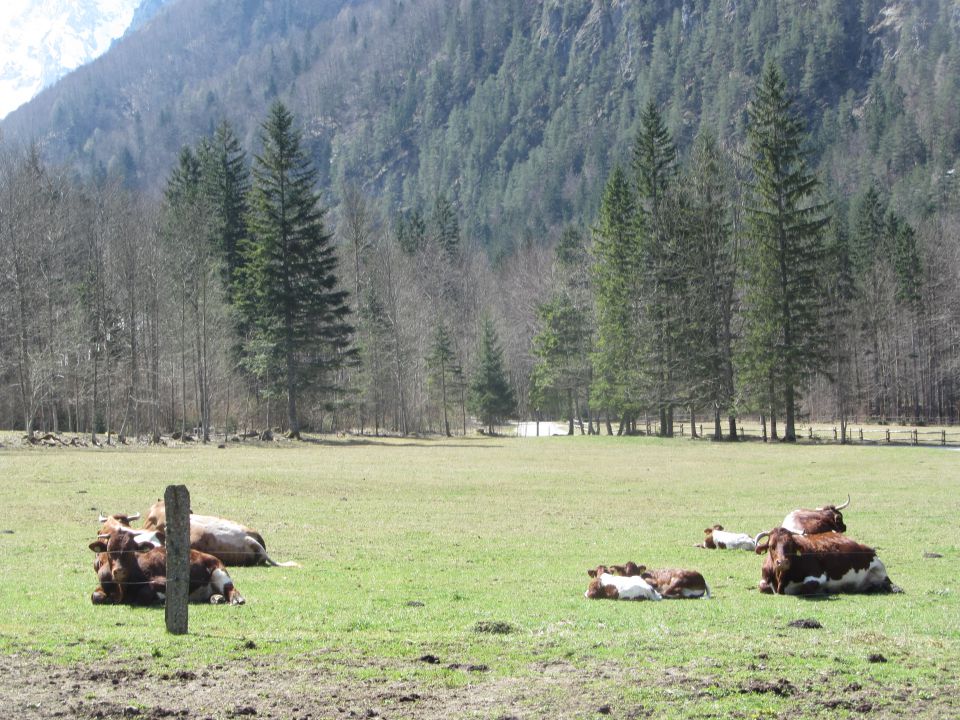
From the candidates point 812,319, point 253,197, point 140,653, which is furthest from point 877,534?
point 253,197

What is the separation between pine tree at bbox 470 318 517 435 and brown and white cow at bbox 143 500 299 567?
70780 mm

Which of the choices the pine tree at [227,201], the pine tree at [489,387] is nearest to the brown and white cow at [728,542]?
the pine tree at [227,201]

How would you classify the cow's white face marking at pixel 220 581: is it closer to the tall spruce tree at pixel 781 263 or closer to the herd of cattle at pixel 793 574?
the herd of cattle at pixel 793 574

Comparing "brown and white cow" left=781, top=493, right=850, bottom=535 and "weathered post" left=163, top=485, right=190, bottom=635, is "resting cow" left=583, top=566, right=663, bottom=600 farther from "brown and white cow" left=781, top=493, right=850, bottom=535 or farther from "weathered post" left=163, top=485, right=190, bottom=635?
"weathered post" left=163, top=485, right=190, bottom=635

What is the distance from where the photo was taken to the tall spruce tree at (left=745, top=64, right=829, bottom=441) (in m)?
56.7

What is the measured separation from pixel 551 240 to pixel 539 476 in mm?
139103

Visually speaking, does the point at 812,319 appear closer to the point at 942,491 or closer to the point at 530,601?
the point at 942,491

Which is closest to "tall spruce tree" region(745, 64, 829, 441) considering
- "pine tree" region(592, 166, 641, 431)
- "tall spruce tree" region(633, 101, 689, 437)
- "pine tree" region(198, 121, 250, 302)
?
"tall spruce tree" region(633, 101, 689, 437)

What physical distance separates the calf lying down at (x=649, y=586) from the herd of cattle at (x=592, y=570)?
0.04ft

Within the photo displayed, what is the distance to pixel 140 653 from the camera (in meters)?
8.44

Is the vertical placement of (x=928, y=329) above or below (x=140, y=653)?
above

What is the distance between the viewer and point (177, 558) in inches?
355

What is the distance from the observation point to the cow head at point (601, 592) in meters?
11.7

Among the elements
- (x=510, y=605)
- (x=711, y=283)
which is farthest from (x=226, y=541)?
(x=711, y=283)
